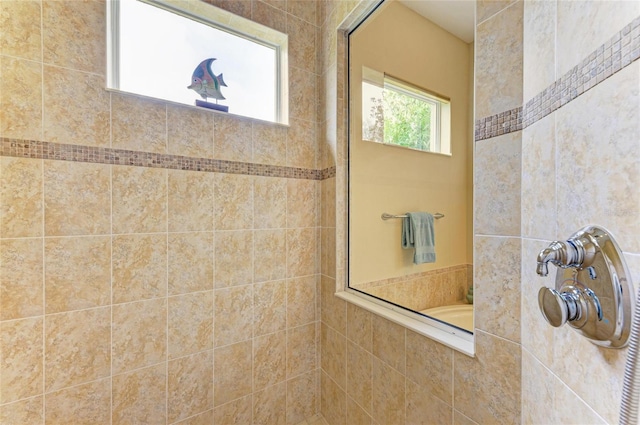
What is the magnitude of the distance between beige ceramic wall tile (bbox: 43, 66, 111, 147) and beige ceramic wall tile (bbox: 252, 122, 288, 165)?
0.67m

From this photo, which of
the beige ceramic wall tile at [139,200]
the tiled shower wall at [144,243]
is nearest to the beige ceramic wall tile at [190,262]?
the tiled shower wall at [144,243]

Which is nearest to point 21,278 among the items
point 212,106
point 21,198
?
point 21,198

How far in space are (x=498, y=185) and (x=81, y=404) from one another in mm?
1848

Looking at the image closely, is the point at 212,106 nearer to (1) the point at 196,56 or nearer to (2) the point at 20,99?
(1) the point at 196,56

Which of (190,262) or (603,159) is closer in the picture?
(603,159)

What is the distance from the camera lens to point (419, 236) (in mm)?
1943

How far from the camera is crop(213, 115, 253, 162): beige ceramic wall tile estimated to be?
4.66 feet

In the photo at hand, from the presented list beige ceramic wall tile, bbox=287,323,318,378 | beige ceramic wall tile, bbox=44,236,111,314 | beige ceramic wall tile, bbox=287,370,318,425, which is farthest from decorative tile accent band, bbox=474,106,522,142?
beige ceramic wall tile, bbox=287,370,318,425

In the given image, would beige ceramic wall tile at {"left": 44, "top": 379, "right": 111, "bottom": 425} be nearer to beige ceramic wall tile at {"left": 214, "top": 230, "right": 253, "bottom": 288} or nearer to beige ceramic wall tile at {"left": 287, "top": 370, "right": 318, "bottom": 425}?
beige ceramic wall tile at {"left": 214, "top": 230, "right": 253, "bottom": 288}

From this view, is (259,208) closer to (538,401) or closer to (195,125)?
(195,125)

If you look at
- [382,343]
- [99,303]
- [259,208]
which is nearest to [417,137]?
[259,208]

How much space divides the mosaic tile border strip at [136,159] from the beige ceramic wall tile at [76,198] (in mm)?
37

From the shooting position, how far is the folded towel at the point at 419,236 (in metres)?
1.93

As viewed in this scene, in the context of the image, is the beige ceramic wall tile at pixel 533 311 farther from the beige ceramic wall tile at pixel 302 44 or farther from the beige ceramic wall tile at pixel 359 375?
the beige ceramic wall tile at pixel 302 44
